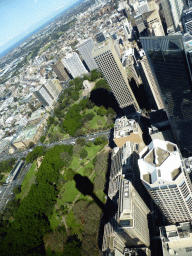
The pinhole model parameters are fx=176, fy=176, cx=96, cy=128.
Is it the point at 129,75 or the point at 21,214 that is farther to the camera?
the point at 129,75

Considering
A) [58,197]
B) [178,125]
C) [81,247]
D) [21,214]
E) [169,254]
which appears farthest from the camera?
[58,197]

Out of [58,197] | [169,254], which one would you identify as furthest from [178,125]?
[58,197]

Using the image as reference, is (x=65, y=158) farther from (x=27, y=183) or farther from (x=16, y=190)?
(x=16, y=190)

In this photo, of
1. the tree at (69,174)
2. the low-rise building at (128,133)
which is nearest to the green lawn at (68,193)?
the tree at (69,174)

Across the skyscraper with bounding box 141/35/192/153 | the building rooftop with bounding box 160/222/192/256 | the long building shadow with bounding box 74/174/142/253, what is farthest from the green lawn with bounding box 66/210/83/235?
the skyscraper with bounding box 141/35/192/153

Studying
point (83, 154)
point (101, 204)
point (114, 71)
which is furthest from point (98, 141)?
point (114, 71)

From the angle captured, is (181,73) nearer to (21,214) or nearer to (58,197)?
(58,197)
